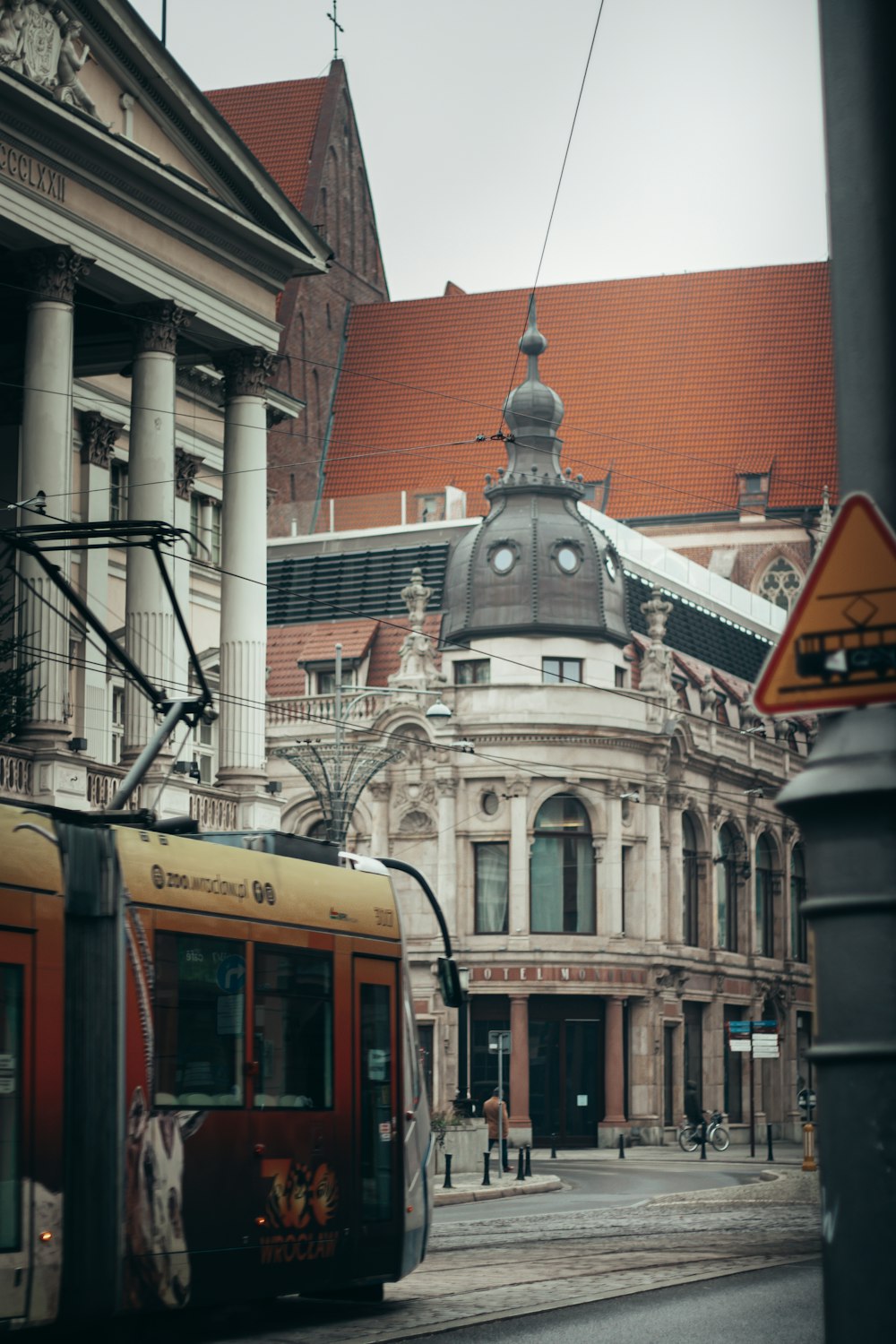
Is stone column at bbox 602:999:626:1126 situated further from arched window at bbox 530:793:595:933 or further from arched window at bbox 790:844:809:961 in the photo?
arched window at bbox 790:844:809:961

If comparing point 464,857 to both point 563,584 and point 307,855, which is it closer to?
point 563,584

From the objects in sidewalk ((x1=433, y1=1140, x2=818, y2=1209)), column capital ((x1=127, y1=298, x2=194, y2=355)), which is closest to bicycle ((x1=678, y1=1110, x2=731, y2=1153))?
sidewalk ((x1=433, y1=1140, x2=818, y2=1209))

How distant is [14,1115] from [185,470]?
99.9 ft

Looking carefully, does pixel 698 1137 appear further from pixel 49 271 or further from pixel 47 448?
pixel 49 271

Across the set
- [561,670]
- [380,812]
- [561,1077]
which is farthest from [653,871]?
[380,812]

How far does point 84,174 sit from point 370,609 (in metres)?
33.8

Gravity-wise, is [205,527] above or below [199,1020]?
above

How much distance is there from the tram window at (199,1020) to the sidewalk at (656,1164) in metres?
11.8

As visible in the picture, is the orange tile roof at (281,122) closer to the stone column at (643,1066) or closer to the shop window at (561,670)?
the shop window at (561,670)

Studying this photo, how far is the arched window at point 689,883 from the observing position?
61312 millimetres

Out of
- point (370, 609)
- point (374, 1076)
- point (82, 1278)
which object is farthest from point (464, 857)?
point (82, 1278)

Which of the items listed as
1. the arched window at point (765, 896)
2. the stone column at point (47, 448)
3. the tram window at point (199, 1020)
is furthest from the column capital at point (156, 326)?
the arched window at point (765, 896)

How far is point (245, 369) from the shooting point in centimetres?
3584

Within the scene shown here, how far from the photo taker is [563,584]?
57.9 metres
